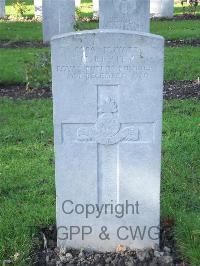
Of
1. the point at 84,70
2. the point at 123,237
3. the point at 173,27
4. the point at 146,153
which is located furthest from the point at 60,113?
the point at 173,27

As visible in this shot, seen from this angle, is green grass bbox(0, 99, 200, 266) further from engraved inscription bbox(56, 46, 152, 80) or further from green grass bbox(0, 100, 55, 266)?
engraved inscription bbox(56, 46, 152, 80)

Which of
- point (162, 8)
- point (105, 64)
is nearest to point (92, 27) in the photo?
point (162, 8)

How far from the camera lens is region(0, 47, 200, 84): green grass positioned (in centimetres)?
938

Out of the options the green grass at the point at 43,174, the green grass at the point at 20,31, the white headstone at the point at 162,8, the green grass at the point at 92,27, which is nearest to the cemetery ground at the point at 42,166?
the green grass at the point at 43,174

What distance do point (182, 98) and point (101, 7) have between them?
2637 millimetres

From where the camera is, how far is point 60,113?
3611mm

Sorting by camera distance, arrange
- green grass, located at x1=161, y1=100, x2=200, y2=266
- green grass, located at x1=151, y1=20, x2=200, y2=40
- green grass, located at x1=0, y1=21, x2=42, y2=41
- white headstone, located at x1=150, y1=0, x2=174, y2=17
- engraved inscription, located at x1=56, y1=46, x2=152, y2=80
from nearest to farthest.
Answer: engraved inscription, located at x1=56, y1=46, x2=152, y2=80, green grass, located at x1=161, y1=100, x2=200, y2=266, green grass, located at x1=151, y1=20, x2=200, y2=40, green grass, located at x1=0, y1=21, x2=42, y2=41, white headstone, located at x1=150, y1=0, x2=174, y2=17

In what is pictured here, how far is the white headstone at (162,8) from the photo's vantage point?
18375mm

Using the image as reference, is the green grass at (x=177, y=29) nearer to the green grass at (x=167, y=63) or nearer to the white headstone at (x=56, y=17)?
the green grass at (x=167, y=63)

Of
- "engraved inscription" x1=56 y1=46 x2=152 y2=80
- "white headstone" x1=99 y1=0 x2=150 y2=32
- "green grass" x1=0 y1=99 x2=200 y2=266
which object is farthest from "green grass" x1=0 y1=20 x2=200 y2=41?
"engraved inscription" x1=56 y1=46 x2=152 y2=80

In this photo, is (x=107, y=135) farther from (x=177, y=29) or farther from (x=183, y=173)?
(x=177, y=29)

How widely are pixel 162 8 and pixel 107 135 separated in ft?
50.9

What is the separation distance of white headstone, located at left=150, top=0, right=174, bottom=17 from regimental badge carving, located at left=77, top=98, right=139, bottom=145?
15.4 metres

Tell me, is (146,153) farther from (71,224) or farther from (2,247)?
(2,247)
